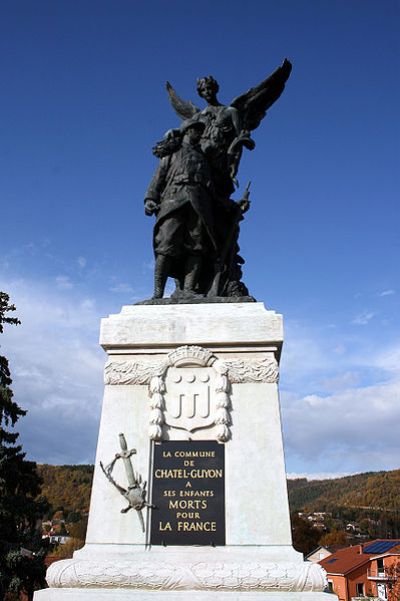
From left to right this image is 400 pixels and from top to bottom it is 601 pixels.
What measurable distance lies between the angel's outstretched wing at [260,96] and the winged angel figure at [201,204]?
0.05 metres

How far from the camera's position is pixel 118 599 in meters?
5.40

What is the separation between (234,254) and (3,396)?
1638cm

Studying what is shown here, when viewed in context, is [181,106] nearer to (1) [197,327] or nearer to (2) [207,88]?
(2) [207,88]

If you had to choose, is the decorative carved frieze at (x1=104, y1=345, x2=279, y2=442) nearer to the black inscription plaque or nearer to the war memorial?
the war memorial

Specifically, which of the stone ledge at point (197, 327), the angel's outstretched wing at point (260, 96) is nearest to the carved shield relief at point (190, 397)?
the stone ledge at point (197, 327)

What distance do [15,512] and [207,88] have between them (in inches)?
660

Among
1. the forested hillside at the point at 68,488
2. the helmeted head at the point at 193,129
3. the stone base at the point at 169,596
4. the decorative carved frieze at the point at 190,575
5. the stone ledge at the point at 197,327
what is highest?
the forested hillside at the point at 68,488

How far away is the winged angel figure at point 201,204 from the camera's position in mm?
7934

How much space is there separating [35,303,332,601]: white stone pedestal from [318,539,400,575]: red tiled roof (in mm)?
45345

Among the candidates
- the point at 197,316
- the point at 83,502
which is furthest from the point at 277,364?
the point at 83,502

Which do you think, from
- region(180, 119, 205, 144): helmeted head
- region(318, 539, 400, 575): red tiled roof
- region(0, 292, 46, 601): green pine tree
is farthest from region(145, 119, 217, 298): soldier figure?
region(318, 539, 400, 575): red tiled roof

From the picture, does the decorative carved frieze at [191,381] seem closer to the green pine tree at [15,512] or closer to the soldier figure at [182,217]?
the soldier figure at [182,217]

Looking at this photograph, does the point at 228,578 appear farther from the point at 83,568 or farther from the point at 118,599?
the point at 83,568

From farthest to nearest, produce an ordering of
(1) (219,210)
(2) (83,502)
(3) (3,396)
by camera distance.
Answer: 1. (2) (83,502)
2. (3) (3,396)
3. (1) (219,210)
